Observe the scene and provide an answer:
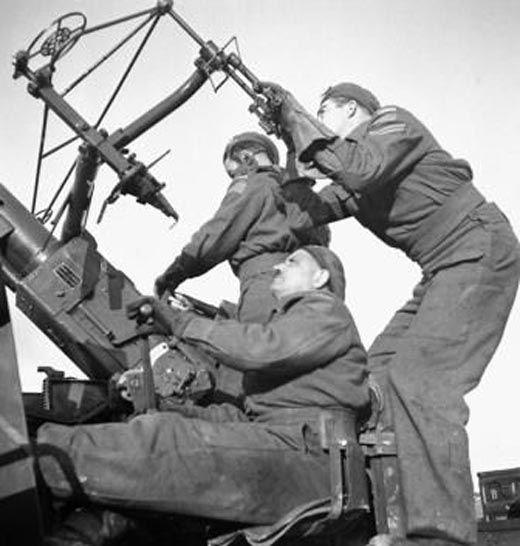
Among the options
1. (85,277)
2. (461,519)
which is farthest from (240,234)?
(461,519)

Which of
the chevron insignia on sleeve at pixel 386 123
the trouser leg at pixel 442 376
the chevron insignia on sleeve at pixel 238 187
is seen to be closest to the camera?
the trouser leg at pixel 442 376

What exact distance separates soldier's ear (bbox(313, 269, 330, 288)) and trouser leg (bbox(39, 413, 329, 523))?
916 mm

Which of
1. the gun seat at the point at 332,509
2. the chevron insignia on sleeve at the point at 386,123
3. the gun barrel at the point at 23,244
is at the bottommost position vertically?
the gun seat at the point at 332,509

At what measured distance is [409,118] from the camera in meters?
4.59

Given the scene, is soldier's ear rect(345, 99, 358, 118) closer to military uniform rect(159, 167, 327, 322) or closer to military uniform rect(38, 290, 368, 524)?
military uniform rect(159, 167, 327, 322)

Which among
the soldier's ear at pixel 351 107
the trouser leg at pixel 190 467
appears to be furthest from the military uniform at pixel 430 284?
the trouser leg at pixel 190 467

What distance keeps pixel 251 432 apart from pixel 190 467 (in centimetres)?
34

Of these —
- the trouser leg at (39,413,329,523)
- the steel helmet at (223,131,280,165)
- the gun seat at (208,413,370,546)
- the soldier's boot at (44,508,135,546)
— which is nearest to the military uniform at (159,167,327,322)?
the steel helmet at (223,131,280,165)

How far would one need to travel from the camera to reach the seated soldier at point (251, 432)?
3.02m

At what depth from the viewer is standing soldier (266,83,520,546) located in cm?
378

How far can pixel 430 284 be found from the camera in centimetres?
446

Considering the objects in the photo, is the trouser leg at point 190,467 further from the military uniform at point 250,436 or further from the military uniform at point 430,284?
the military uniform at point 430,284

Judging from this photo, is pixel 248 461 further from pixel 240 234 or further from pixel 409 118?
pixel 240 234

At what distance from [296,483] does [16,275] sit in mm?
3194
